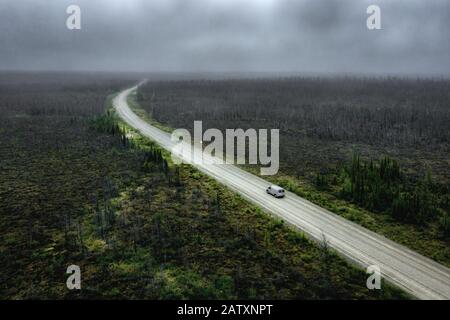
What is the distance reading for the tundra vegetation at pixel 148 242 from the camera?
2278cm

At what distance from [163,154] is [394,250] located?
38078 mm

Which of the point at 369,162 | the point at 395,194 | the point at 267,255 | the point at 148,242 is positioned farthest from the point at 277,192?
the point at 369,162

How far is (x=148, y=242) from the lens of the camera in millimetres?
28719

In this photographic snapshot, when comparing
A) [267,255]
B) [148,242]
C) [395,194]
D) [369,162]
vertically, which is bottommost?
[267,255]

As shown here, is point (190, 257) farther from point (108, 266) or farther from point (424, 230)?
point (424, 230)

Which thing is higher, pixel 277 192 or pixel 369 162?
pixel 369 162

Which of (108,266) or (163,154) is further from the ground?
(163,154)

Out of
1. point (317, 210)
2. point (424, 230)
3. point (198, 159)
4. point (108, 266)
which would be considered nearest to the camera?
point (108, 266)

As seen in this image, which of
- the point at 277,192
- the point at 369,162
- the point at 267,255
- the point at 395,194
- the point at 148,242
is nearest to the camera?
the point at 267,255

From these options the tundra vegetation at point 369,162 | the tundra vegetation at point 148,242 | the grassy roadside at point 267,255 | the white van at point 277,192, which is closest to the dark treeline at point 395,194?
the tundra vegetation at point 369,162

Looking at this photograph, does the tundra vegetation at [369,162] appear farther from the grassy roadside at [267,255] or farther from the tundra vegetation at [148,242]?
the tundra vegetation at [148,242]

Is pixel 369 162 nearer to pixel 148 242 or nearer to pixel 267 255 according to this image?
pixel 267 255
